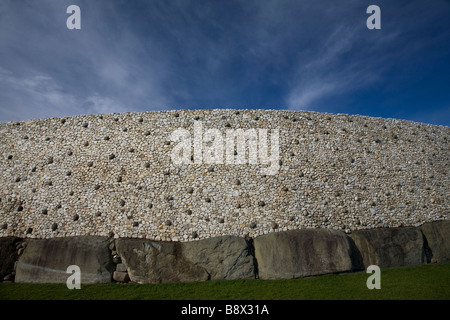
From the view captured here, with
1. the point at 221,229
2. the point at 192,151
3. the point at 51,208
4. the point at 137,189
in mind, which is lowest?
the point at 221,229

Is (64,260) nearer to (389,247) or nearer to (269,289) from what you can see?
(269,289)

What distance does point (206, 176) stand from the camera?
38.7 feet

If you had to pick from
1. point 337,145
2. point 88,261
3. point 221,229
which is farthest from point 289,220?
point 88,261

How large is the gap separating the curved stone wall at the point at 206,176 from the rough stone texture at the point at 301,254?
0.58 metres

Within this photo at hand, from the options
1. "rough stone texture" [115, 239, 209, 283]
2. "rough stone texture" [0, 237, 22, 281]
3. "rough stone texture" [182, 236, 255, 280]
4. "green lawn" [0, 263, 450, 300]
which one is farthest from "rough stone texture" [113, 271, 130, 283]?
"rough stone texture" [0, 237, 22, 281]

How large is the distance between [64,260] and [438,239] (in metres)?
14.9

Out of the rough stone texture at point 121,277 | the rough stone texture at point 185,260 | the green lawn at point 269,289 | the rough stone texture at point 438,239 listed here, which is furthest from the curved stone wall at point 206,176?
the green lawn at point 269,289

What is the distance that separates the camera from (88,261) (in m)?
9.91

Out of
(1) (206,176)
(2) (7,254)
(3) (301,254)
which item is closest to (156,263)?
(1) (206,176)

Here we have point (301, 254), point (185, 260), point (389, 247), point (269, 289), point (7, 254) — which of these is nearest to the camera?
point (269, 289)

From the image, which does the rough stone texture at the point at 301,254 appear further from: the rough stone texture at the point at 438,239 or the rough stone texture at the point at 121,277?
the rough stone texture at the point at 121,277

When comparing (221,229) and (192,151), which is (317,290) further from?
(192,151)

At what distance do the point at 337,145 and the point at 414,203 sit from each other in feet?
14.0

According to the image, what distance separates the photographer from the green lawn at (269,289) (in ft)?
26.5
